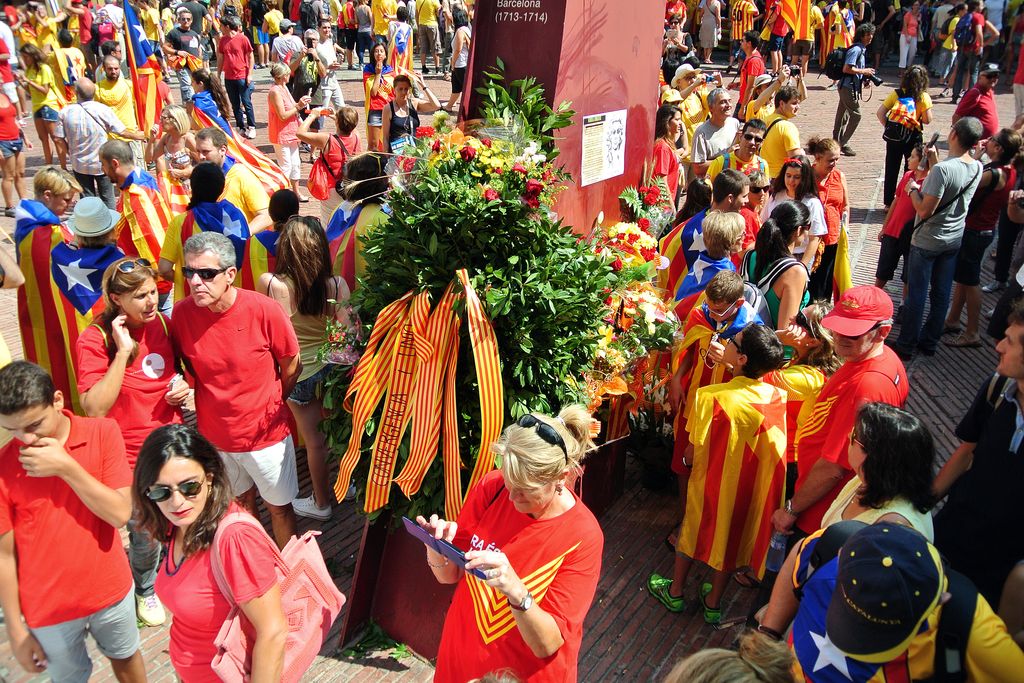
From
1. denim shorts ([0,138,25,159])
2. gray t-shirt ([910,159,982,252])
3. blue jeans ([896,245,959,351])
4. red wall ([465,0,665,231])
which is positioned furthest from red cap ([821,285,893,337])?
denim shorts ([0,138,25,159])

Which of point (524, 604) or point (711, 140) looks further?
point (711, 140)

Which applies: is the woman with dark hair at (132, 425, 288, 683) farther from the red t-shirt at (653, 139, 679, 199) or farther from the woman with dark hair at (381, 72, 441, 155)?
the woman with dark hair at (381, 72, 441, 155)

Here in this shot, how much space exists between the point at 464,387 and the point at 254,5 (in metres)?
20.6

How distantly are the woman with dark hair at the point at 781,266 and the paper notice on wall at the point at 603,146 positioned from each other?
3.47ft

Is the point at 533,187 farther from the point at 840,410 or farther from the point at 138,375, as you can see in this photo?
the point at 138,375

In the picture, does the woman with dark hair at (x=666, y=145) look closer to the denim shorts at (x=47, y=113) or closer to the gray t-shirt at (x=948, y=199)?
the gray t-shirt at (x=948, y=199)

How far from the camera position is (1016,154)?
23.5 feet

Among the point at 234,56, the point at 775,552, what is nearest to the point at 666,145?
the point at 775,552

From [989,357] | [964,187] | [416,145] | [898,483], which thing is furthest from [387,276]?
[989,357]

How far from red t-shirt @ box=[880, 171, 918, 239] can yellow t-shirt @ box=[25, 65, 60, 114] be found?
10.6 metres

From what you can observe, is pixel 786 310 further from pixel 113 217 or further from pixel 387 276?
pixel 113 217

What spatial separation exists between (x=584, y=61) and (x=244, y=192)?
10.7 ft

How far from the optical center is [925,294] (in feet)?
22.7

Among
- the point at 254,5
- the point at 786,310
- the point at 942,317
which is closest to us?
the point at 786,310
